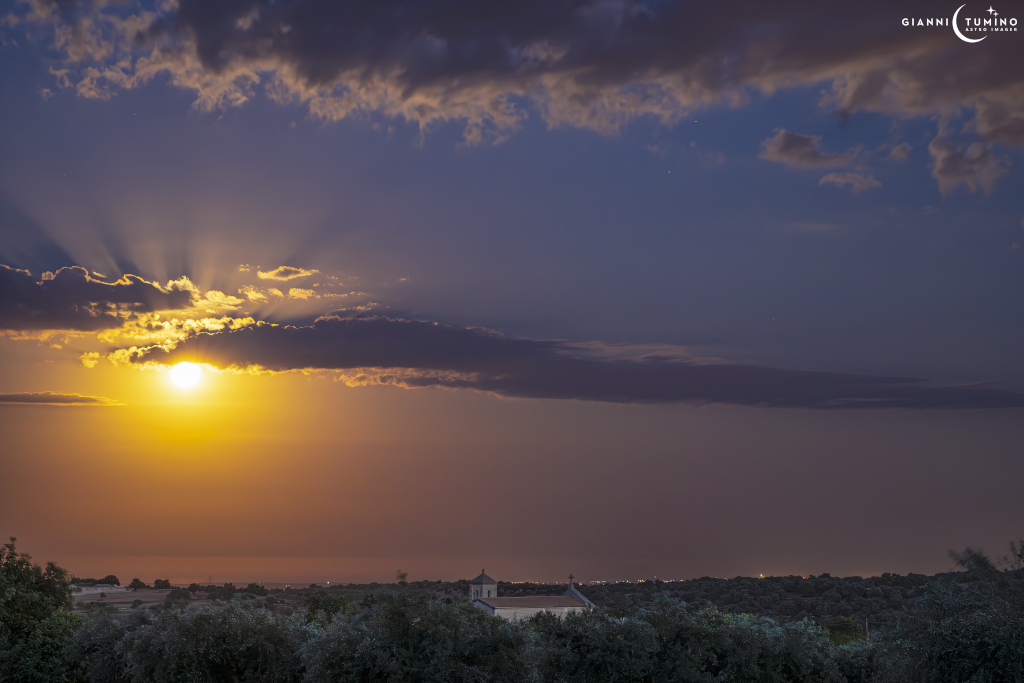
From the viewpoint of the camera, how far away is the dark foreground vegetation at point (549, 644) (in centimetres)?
1839

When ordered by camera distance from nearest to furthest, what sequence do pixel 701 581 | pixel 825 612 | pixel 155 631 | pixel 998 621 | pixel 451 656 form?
pixel 998 621 < pixel 451 656 < pixel 155 631 < pixel 825 612 < pixel 701 581

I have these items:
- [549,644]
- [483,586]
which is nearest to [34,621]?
[549,644]

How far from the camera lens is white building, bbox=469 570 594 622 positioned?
83625 millimetres

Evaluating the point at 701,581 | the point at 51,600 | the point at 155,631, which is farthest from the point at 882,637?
the point at 701,581

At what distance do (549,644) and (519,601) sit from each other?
68.7 meters

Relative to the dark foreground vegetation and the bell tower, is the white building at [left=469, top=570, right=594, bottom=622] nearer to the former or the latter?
the bell tower

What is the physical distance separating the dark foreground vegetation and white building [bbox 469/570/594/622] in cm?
5357

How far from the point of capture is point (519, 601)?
89.9 m

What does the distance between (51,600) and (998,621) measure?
1419 inches

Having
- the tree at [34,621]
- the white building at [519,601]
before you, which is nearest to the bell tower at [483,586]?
the white building at [519,601]

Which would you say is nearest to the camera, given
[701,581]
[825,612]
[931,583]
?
[931,583]

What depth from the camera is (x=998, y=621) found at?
17.7 m

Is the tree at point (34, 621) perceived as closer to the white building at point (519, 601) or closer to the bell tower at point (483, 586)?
the white building at point (519, 601)

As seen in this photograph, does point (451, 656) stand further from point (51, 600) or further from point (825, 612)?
point (825, 612)
